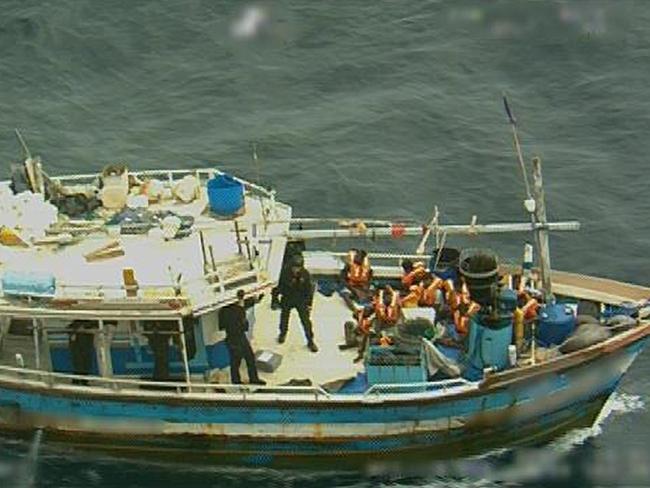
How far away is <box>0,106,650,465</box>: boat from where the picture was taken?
23219 mm

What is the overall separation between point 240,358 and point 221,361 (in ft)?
2.31

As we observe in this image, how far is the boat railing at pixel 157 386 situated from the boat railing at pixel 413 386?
818 mm

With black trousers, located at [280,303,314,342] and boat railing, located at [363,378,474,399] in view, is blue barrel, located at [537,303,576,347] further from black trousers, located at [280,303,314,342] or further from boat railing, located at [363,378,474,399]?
black trousers, located at [280,303,314,342]

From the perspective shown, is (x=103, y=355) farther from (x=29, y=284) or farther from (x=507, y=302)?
(x=507, y=302)

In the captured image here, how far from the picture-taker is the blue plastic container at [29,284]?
2272cm

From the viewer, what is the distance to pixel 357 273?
26109 mm

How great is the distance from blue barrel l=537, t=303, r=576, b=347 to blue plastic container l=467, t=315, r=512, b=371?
3.41ft

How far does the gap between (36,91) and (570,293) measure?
20.4 m

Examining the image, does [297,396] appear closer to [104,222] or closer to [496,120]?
[104,222]

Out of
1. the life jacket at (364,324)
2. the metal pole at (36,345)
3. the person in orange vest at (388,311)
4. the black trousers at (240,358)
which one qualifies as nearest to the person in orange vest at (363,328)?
the life jacket at (364,324)

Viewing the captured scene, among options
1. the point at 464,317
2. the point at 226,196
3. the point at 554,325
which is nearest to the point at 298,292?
the point at 226,196

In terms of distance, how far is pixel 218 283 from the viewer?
22969 millimetres

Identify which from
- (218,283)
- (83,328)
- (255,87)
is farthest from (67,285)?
(255,87)

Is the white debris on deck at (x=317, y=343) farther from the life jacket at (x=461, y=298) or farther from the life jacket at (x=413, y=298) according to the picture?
the life jacket at (x=461, y=298)
